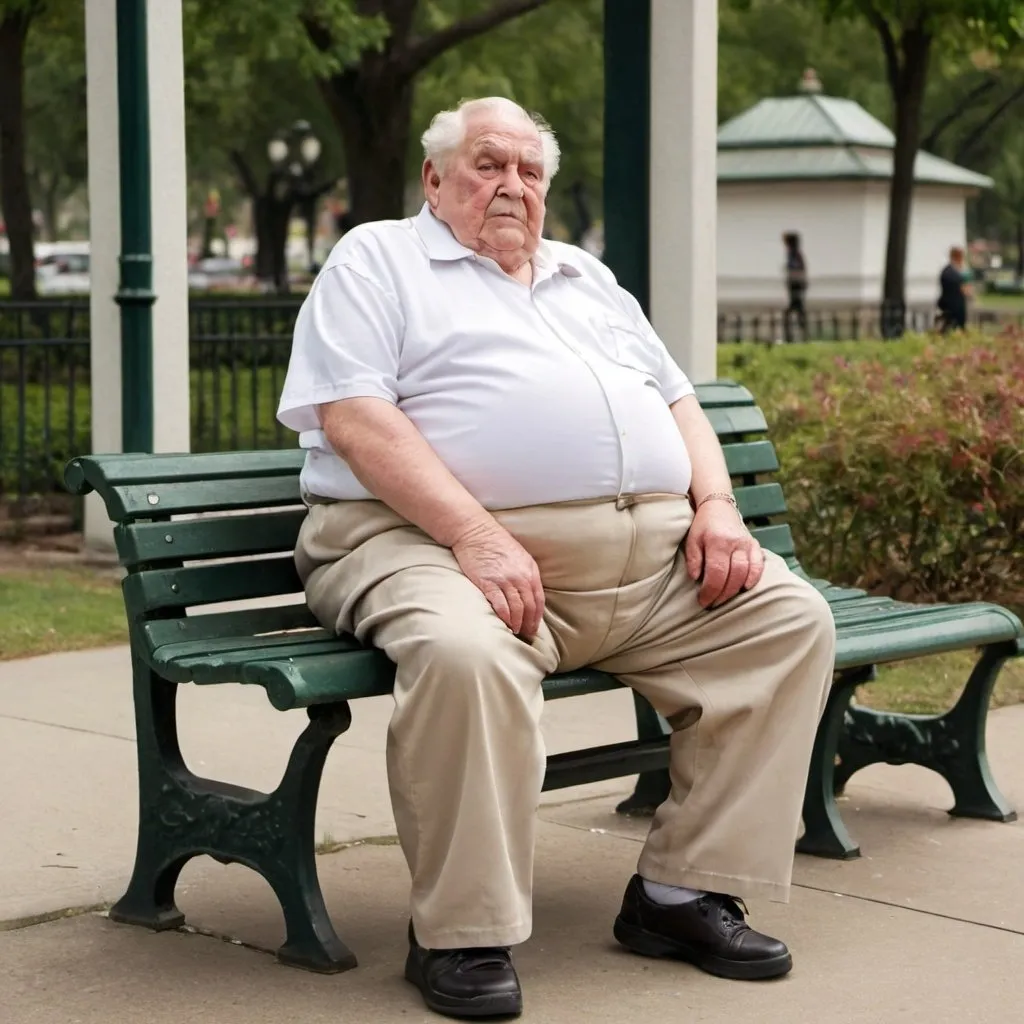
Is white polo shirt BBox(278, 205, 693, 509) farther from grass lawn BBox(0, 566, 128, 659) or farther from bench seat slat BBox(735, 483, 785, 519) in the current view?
grass lawn BBox(0, 566, 128, 659)

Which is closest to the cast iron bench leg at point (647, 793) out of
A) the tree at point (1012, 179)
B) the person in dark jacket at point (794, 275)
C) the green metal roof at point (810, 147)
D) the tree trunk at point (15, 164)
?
the tree trunk at point (15, 164)

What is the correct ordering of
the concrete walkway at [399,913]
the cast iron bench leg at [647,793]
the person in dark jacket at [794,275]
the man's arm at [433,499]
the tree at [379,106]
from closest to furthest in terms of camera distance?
the concrete walkway at [399,913] → the man's arm at [433,499] → the cast iron bench leg at [647,793] → the tree at [379,106] → the person in dark jacket at [794,275]

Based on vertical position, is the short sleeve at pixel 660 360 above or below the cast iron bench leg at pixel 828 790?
above

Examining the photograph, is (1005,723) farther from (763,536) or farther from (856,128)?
(856,128)

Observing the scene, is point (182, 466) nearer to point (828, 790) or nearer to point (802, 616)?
point (802, 616)

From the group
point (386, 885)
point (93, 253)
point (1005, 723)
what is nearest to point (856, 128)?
point (93, 253)

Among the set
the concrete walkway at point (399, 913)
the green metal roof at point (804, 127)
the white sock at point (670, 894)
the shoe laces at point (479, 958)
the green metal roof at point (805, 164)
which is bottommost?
the concrete walkway at point (399, 913)

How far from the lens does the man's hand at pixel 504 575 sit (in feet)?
12.0

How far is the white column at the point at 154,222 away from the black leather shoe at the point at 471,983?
5.10 m

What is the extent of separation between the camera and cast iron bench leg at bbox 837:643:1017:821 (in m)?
4.93

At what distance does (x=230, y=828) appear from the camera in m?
3.88

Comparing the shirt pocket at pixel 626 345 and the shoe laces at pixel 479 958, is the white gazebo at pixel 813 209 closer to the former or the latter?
the shirt pocket at pixel 626 345

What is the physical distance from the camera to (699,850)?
3816 mm

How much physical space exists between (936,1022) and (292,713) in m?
2.90
